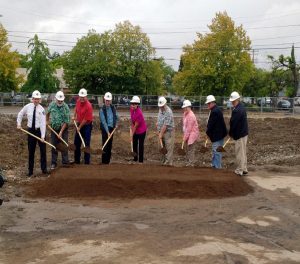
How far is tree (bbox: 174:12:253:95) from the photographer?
3981 centimetres

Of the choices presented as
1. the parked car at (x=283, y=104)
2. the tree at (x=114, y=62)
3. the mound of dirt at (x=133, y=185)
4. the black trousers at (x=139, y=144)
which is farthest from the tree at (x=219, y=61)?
the mound of dirt at (x=133, y=185)

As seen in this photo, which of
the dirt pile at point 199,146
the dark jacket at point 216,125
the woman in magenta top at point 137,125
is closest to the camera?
the dark jacket at point 216,125

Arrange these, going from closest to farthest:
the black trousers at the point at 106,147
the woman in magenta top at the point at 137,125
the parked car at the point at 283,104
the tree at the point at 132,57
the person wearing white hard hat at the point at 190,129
Result: the person wearing white hard hat at the point at 190,129
the black trousers at the point at 106,147
the woman in magenta top at the point at 137,125
the parked car at the point at 283,104
the tree at the point at 132,57

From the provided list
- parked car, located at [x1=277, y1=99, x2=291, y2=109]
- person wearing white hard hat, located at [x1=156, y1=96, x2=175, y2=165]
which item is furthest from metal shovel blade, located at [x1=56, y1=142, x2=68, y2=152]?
parked car, located at [x1=277, y1=99, x2=291, y2=109]

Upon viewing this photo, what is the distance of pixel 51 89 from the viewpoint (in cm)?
4147

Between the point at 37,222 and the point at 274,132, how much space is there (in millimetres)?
18686

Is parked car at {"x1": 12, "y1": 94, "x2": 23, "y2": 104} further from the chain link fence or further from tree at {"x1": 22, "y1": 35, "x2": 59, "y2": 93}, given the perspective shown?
tree at {"x1": 22, "y1": 35, "x2": 59, "y2": 93}

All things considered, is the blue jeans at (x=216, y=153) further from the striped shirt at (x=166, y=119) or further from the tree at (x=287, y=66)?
the tree at (x=287, y=66)

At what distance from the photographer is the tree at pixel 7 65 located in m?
41.0

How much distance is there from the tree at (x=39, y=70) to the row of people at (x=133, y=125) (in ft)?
100

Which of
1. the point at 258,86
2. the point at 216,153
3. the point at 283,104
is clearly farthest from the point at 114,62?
the point at 216,153

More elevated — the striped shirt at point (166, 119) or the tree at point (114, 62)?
the tree at point (114, 62)

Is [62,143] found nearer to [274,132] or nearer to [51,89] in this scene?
[274,132]

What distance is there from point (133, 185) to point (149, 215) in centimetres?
158
